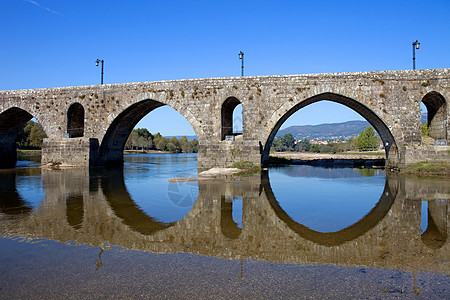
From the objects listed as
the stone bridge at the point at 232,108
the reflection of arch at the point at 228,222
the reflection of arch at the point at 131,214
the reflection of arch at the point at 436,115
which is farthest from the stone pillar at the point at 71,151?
the reflection of arch at the point at 436,115

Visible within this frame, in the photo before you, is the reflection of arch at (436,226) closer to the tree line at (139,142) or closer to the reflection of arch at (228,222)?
the reflection of arch at (228,222)

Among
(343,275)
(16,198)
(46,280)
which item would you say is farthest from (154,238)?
(16,198)

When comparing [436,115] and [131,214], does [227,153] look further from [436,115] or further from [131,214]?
[131,214]

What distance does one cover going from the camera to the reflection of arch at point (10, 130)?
29.1m

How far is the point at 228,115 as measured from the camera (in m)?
24.7

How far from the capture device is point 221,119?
2311 cm

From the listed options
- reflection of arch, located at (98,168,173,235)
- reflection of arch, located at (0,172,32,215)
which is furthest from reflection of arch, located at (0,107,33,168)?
reflection of arch, located at (98,168,173,235)

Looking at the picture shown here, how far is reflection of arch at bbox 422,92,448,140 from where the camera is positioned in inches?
803

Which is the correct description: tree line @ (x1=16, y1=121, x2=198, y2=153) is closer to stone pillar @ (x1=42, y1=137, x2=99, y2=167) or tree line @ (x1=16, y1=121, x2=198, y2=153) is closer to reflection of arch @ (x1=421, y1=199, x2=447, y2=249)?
stone pillar @ (x1=42, y1=137, x2=99, y2=167)

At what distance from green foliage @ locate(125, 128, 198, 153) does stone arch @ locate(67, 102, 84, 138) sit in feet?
173

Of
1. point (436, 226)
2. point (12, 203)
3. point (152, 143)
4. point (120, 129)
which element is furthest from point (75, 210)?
point (152, 143)

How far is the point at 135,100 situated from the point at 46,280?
21.7 meters

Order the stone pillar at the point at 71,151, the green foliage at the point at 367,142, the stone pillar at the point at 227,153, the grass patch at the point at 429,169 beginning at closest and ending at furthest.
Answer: the grass patch at the point at 429,169
the stone pillar at the point at 227,153
the stone pillar at the point at 71,151
the green foliage at the point at 367,142

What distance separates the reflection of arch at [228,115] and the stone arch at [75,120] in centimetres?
1211
